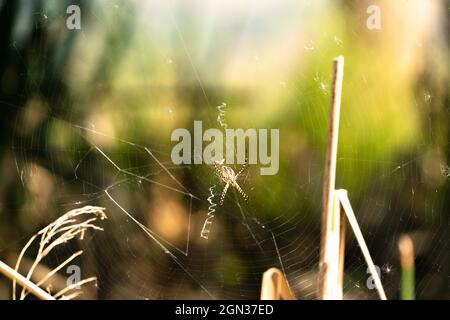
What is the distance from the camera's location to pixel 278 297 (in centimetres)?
127

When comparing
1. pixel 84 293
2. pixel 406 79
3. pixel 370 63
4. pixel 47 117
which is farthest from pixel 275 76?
pixel 84 293

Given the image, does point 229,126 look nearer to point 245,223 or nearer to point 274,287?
point 245,223

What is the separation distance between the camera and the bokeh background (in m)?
1.82

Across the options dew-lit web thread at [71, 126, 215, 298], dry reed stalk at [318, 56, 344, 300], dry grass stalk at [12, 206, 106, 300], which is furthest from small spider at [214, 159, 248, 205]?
dry reed stalk at [318, 56, 344, 300]

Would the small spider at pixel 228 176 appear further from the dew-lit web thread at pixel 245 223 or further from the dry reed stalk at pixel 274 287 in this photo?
the dry reed stalk at pixel 274 287

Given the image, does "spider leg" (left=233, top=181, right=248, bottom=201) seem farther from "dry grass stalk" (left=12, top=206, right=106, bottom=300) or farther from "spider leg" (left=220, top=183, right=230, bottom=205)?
"dry grass stalk" (left=12, top=206, right=106, bottom=300)

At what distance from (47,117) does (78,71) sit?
0.18 m

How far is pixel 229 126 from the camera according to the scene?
1.81 meters

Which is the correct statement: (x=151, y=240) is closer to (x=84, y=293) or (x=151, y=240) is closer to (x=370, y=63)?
(x=84, y=293)

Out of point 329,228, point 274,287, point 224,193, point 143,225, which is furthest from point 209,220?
point 329,228

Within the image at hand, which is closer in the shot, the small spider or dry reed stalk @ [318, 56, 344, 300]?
dry reed stalk @ [318, 56, 344, 300]

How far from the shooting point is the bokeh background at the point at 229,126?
182 cm

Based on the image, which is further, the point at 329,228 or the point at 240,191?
the point at 240,191
